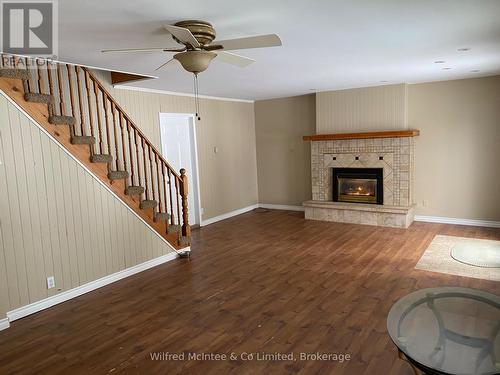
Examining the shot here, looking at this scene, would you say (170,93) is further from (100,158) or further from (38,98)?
(38,98)

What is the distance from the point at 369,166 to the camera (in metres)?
6.82

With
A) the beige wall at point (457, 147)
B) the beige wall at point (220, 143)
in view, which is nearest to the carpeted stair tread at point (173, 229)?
Result: the beige wall at point (220, 143)

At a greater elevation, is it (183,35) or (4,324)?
(183,35)

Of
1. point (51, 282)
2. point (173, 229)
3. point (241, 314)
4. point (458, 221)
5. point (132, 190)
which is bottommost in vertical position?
point (241, 314)

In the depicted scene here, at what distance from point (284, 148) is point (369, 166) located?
2.03m

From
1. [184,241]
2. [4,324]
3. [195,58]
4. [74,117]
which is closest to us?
[195,58]

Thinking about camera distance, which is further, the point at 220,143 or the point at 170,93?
the point at 220,143

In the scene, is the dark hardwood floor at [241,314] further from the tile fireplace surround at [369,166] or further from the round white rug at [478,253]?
the tile fireplace surround at [369,166]

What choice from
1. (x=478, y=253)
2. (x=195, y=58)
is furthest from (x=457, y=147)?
(x=195, y=58)

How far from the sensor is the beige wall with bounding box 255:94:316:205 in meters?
7.84

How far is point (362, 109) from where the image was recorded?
22.4 ft

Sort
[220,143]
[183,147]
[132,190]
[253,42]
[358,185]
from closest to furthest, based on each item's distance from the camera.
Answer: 1. [253,42]
2. [132,190]
3. [183,147]
4. [358,185]
5. [220,143]

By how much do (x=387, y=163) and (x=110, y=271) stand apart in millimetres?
4919

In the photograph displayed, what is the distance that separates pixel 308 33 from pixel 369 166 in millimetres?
4226
